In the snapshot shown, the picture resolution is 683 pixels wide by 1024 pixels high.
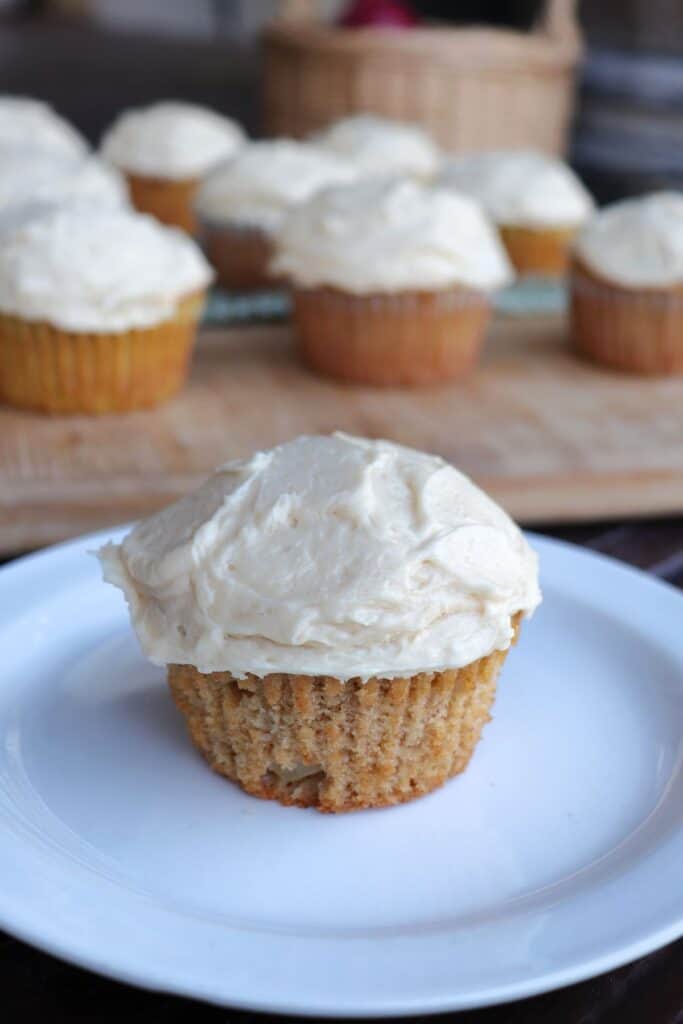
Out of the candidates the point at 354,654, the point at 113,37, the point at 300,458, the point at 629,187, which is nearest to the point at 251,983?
the point at 354,654

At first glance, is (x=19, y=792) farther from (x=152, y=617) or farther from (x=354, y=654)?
(x=354, y=654)

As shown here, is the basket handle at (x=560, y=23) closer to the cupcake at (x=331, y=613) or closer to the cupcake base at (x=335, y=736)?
the cupcake at (x=331, y=613)

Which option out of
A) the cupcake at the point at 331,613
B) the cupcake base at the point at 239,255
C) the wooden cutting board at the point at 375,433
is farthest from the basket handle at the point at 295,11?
the cupcake at the point at 331,613

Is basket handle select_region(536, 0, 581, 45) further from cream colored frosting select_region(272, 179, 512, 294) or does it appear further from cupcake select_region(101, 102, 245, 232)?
cream colored frosting select_region(272, 179, 512, 294)

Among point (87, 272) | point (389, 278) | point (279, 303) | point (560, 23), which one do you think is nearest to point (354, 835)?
point (87, 272)

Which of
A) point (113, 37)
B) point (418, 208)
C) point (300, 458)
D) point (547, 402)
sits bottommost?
point (113, 37)

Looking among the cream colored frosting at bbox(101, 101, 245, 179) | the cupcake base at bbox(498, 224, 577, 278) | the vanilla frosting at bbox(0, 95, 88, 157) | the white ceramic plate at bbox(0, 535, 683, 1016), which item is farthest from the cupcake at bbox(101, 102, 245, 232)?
the white ceramic plate at bbox(0, 535, 683, 1016)
